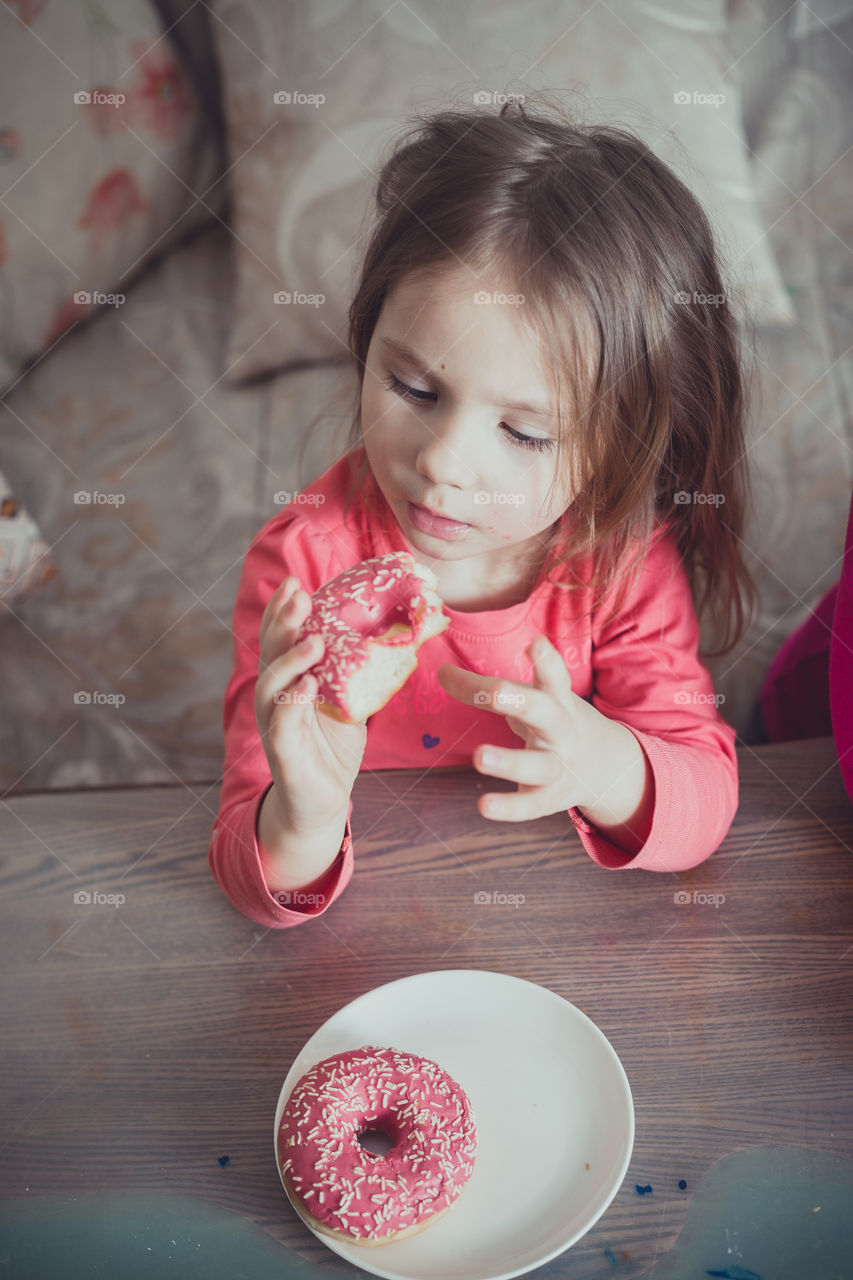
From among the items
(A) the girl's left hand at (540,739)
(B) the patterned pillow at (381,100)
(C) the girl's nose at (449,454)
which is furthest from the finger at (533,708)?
(B) the patterned pillow at (381,100)

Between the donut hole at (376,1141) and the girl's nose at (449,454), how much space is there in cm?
69

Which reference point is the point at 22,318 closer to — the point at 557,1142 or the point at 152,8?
the point at 152,8

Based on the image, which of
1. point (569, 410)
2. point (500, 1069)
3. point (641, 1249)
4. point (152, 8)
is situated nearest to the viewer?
point (641, 1249)

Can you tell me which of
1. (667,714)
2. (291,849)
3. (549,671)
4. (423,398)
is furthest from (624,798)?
(423,398)

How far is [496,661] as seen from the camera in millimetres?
1302

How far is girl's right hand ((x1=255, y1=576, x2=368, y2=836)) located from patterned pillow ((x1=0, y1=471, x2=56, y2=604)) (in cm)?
128

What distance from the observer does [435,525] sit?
109 cm

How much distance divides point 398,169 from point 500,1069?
1.12 meters

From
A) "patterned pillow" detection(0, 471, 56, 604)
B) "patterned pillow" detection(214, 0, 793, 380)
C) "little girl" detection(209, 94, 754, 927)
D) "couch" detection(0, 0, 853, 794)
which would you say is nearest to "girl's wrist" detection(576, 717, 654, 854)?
"little girl" detection(209, 94, 754, 927)

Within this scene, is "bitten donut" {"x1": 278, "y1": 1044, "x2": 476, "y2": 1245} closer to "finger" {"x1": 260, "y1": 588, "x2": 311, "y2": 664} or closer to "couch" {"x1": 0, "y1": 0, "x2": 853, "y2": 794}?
"finger" {"x1": 260, "y1": 588, "x2": 311, "y2": 664}

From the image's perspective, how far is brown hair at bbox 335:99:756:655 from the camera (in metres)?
1.02

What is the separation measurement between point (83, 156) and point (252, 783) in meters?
1.48

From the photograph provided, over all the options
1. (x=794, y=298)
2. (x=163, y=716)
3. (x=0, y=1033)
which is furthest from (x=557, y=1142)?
(x=794, y=298)

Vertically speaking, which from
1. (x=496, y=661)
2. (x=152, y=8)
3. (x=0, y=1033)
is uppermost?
(x=152, y=8)
